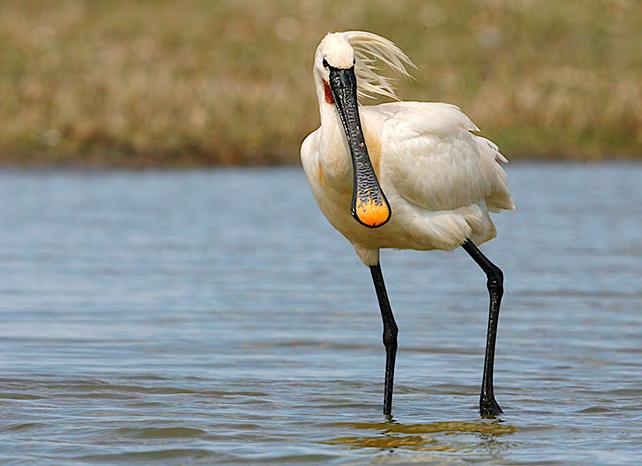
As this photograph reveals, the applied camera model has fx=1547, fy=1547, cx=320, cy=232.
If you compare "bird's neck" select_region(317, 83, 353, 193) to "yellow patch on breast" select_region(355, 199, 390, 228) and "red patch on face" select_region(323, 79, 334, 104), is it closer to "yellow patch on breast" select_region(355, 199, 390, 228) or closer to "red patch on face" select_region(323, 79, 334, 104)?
"red patch on face" select_region(323, 79, 334, 104)

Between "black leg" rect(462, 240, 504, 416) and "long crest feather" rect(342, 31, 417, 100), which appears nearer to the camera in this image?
"long crest feather" rect(342, 31, 417, 100)

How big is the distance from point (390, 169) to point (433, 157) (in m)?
0.31

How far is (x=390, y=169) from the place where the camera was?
23.1 feet

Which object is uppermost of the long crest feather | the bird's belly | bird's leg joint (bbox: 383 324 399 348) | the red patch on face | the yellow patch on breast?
the long crest feather

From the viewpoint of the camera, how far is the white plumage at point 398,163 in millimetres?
6848

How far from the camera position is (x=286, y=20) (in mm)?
30703

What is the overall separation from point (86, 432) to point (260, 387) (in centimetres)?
141

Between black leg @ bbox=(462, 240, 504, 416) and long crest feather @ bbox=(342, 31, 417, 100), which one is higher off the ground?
long crest feather @ bbox=(342, 31, 417, 100)

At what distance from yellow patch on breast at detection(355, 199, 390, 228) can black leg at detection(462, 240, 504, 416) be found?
89 cm

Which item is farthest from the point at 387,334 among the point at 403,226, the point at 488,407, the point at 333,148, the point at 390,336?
the point at 333,148

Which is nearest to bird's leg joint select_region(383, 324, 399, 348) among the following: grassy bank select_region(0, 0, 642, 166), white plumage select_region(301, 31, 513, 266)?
white plumage select_region(301, 31, 513, 266)

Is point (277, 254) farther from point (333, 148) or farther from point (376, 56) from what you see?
point (333, 148)

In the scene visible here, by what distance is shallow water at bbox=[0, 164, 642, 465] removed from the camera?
6.72 metres

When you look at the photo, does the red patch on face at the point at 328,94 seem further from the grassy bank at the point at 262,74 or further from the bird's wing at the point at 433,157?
the grassy bank at the point at 262,74
